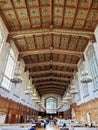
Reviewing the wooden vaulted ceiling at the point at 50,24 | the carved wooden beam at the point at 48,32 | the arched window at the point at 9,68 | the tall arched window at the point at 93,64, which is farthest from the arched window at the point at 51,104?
the carved wooden beam at the point at 48,32

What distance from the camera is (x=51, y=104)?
1531 inches

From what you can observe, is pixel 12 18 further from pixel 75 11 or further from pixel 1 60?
pixel 75 11

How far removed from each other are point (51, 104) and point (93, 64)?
29.4m

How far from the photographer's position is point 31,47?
13562 millimetres

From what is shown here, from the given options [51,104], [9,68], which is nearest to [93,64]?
[9,68]

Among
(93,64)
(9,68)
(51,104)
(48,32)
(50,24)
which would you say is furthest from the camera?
(51,104)

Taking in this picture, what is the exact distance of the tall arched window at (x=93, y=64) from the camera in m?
11.5

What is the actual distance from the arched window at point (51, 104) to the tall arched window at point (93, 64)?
2836 centimetres

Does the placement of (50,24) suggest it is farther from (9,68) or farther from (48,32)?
(9,68)

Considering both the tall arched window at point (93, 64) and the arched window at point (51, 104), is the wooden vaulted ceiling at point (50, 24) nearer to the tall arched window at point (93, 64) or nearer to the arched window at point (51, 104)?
the tall arched window at point (93, 64)

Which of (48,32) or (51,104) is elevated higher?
(48,32)

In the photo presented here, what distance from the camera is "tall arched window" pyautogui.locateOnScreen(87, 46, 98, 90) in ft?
37.6

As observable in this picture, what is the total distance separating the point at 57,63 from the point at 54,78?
282 inches

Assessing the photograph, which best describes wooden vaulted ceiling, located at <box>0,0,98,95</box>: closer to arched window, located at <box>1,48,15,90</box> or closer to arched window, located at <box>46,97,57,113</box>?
arched window, located at <box>1,48,15,90</box>
